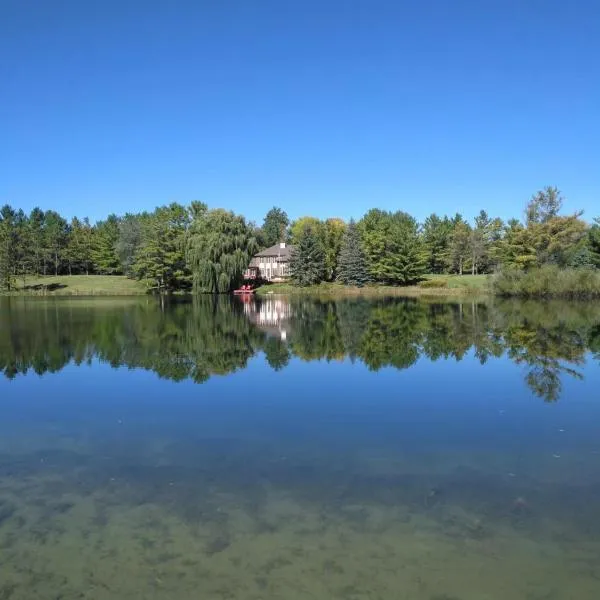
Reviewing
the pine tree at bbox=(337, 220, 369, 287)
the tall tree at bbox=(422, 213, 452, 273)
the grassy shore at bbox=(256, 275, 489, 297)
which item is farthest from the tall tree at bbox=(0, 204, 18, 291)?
the tall tree at bbox=(422, 213, 452, 273)

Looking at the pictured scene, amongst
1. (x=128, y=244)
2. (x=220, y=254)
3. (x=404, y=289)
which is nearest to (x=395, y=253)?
(x=404, y=289)

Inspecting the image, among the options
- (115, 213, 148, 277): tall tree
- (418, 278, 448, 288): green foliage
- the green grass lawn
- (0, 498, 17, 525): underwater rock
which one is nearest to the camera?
(0, 498, 17, 525): underwater rock

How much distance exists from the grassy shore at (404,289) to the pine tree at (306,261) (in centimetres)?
133

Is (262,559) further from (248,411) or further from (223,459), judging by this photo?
(248,411)

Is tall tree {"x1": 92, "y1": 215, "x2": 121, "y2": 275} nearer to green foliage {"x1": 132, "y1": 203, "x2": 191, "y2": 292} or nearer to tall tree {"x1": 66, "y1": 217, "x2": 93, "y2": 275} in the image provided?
tall tree {"x1": 66, "y1": 217, "x2": 93, "y2": 275}

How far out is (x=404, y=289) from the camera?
2879 inches

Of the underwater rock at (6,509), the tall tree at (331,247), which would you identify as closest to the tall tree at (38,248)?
the tall tree at (331,247)

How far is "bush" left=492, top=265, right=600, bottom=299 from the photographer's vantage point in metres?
53.2

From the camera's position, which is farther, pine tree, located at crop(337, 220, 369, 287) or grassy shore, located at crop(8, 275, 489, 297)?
pine tree, located at crop(337, 220, 369, 287)

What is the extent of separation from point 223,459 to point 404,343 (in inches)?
602

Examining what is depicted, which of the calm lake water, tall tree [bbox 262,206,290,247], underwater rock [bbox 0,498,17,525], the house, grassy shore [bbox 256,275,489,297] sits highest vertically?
tall tree [bbox 262,206,290,247]

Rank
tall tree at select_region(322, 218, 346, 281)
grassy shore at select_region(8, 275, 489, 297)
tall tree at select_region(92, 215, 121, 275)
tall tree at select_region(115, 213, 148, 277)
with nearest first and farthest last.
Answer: grassy shore at select_region(8, 275, 489, 297) → tall tree at select_region(322, 218, 346, 281) → tall tree at select_region(115, 213, 148, 277) → tall tree at select_region(92, 215, 121, 275)

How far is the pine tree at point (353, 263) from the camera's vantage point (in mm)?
77500

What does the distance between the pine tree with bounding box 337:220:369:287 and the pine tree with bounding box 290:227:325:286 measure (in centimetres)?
354
